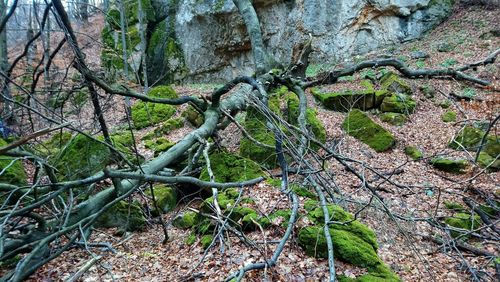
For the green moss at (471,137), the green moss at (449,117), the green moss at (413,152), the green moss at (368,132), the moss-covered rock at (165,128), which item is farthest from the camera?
the moss-covered rock at (165,128)

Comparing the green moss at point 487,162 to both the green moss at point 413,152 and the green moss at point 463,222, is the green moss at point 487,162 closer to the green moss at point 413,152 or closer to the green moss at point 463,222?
the green moss at point 413,152

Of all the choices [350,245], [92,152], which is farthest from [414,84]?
[92,152]

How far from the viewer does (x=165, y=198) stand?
19.0 feet

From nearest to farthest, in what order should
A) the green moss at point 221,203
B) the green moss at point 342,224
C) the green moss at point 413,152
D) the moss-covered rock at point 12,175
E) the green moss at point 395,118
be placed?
the green moss at point 342,224 < the green moss at point 221,203 < the moss-covered rock at point 12,175 < the green moss at point 413,152 < the green moss at point 395,118

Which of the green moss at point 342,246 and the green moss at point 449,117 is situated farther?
the green moss at point 449,117

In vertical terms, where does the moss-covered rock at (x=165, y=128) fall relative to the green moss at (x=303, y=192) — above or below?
above

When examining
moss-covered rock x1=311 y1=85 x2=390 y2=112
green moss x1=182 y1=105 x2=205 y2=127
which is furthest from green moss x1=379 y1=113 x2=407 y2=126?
green moss x1=182 y1=105 x2=205 y2=127

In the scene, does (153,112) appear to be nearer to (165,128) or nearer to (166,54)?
(165,128)

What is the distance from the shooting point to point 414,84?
10.5m

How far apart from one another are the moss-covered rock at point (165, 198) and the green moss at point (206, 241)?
1659mm

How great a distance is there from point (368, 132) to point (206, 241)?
5.32 m

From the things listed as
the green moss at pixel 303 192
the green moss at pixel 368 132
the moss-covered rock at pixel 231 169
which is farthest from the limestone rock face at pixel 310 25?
the green moss at pixel 303 192

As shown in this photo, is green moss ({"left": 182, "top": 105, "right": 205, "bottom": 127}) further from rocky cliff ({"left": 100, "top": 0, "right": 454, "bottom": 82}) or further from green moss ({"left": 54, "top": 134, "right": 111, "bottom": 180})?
rocky cliff ({"left": 100, "top": 0, "right": 454, "bottom": 82})

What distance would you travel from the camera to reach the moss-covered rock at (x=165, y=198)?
572 cm
